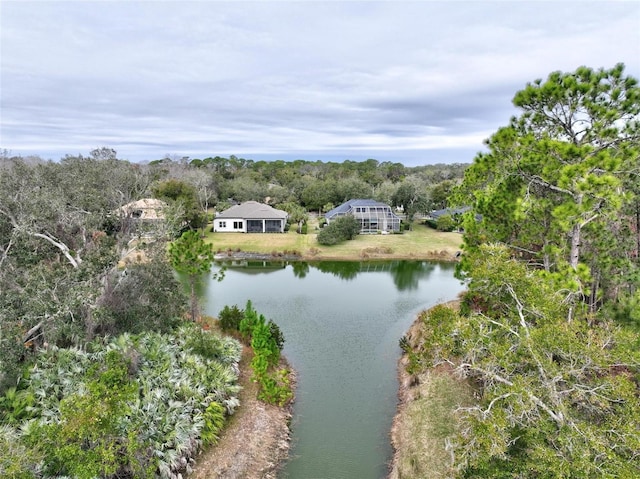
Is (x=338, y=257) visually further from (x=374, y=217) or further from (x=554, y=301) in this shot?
(x=554, y=301)

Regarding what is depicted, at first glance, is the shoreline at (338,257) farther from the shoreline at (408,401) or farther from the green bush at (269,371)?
the green bush at (269,371)

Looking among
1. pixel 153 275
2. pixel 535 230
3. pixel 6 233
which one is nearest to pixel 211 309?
pixel 153 275

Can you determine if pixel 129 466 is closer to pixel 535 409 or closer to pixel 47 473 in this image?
pixel 47 473

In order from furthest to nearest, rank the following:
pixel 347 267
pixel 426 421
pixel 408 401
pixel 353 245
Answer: pixel 353 245, pixel 347 267, pixel 408 401, pixel 426 421

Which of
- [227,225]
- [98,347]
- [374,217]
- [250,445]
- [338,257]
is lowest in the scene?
[250,445]

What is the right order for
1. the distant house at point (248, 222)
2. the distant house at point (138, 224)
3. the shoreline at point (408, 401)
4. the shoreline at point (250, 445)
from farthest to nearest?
1. the distant house at point (248, 222)
2. the distant house at point (138, 224)
3. the shoreline at point (408, 401)
4. the shoreline at point (250, 445)

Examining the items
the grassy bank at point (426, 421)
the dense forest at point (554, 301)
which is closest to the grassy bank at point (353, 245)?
the grassy bank at point (426, 421)

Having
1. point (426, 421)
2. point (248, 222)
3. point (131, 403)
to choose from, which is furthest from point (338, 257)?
point (131, 403)
